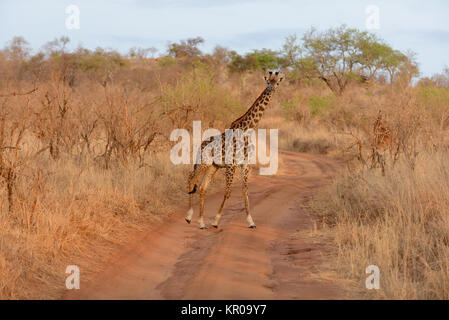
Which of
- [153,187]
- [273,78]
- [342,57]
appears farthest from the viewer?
[342,57]

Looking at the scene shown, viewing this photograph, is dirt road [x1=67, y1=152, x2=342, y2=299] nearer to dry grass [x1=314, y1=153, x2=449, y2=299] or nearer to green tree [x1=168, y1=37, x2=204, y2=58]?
dry grass [x1=314, y1=153, x2=449, y2=299]

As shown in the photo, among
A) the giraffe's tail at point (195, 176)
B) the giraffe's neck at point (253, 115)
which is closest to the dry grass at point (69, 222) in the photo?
the giraffe's tail at point (195, 176)

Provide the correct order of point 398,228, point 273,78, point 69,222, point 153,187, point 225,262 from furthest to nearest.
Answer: point 153,187
point 273,78
point 398,228
point 69,222
point 225,262

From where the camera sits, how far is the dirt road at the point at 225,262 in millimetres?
4770

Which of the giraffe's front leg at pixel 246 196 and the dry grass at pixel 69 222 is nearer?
the dry grass at pixel 69 222

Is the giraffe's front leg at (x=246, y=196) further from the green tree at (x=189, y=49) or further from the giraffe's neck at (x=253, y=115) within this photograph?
the green tree at (x=189, y=49)

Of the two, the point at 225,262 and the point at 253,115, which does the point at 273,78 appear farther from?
the point at 225,262

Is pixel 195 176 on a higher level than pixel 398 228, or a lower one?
higher

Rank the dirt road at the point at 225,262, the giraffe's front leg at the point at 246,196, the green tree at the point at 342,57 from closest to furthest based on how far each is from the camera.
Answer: the dirt road at the point at 225,262, the giraffe's front leg at the point at 246,196, the green tree at the point at 342,57

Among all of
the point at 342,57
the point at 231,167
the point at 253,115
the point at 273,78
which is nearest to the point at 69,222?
the point at 231,167

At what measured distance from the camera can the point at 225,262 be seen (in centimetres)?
570

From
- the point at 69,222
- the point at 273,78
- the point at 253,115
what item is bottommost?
the point at 69,222

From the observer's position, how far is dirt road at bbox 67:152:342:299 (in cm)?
477
